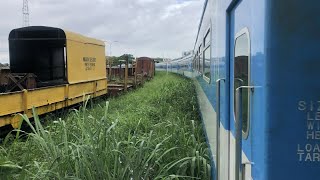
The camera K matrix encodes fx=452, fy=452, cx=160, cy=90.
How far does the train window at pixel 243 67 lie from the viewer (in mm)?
2209

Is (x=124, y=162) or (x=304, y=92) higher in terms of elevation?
(x=304, y=92)

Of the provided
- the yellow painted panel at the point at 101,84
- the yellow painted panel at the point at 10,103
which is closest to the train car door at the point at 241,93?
the yellow painted panel at the point at 10,103

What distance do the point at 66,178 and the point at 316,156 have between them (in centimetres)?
305

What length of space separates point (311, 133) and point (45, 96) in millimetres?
9683

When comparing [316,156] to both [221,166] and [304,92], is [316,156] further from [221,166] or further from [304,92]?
[221,166]

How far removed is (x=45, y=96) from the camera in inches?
428

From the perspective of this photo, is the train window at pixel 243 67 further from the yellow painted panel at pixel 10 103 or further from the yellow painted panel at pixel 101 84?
the yellow painted panel at pixel 101 84

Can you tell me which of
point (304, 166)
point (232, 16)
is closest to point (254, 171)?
point (304, 166)

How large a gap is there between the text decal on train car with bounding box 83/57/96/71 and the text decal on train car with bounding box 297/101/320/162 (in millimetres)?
13682

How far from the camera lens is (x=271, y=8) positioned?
69.4 inches

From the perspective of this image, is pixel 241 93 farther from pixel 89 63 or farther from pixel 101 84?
pixel 101 84

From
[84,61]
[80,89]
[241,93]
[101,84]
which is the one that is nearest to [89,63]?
[84,61]

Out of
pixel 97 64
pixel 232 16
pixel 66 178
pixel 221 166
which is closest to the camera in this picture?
pixel 232 16

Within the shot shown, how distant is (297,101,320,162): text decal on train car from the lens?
176cm
